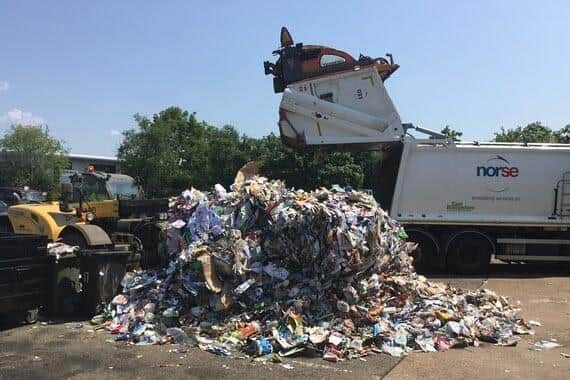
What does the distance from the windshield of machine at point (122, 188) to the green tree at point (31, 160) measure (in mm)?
35264

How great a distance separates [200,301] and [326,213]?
190 centimetres

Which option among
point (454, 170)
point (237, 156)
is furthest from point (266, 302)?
point (237, 156)

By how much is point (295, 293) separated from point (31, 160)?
44660mm

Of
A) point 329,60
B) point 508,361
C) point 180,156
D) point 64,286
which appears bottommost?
point 508,361

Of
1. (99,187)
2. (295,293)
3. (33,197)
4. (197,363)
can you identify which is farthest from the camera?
(33,197)

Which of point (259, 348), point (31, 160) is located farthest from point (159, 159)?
point (259, 348)

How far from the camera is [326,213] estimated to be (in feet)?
25.2

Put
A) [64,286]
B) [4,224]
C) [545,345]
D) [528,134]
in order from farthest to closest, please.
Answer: [528,134] < [4,224] < [64,286] < [545,345]

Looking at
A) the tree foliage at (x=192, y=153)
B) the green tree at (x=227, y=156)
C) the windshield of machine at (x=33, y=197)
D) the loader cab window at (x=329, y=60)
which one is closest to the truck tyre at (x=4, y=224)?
the loader cab window at (x=329, y=60)

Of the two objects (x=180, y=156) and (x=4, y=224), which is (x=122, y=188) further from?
(x=180, y=156)

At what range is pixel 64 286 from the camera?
7.72 m

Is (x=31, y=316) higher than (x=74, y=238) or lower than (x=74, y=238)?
lower

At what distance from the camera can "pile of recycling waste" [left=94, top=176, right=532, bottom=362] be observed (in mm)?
6602

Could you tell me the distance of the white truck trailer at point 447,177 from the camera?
475 inches
